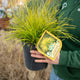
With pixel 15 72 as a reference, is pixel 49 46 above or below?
above

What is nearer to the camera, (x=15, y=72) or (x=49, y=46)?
(x=49, y=46)

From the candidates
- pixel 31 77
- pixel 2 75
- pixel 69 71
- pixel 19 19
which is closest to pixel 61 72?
pixel 69 71

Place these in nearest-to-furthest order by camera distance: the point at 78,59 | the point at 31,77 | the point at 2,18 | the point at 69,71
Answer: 1. the point at 78,59
2. the point at 69,71
3. the point at 31,77
4. the point at 2,18

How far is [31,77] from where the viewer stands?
3.82ft

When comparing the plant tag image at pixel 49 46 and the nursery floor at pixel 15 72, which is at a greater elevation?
the plant tag image at pixel 49 46

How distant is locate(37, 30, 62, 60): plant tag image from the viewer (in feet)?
1.51

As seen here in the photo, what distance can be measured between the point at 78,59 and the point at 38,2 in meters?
0.47

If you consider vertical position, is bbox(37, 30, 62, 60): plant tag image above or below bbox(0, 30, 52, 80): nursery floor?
above

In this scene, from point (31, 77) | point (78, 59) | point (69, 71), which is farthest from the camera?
point (31, 77)

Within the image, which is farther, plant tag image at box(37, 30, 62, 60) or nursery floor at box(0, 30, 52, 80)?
nursery floor at box(0, 30, 52, 80)

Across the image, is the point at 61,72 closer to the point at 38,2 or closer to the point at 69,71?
the point at 69,71

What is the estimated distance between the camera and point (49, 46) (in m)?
0.48

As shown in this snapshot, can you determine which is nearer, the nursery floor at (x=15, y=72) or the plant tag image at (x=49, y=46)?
the plant tag image at (x=49, y=46)

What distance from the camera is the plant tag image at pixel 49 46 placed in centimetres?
46
